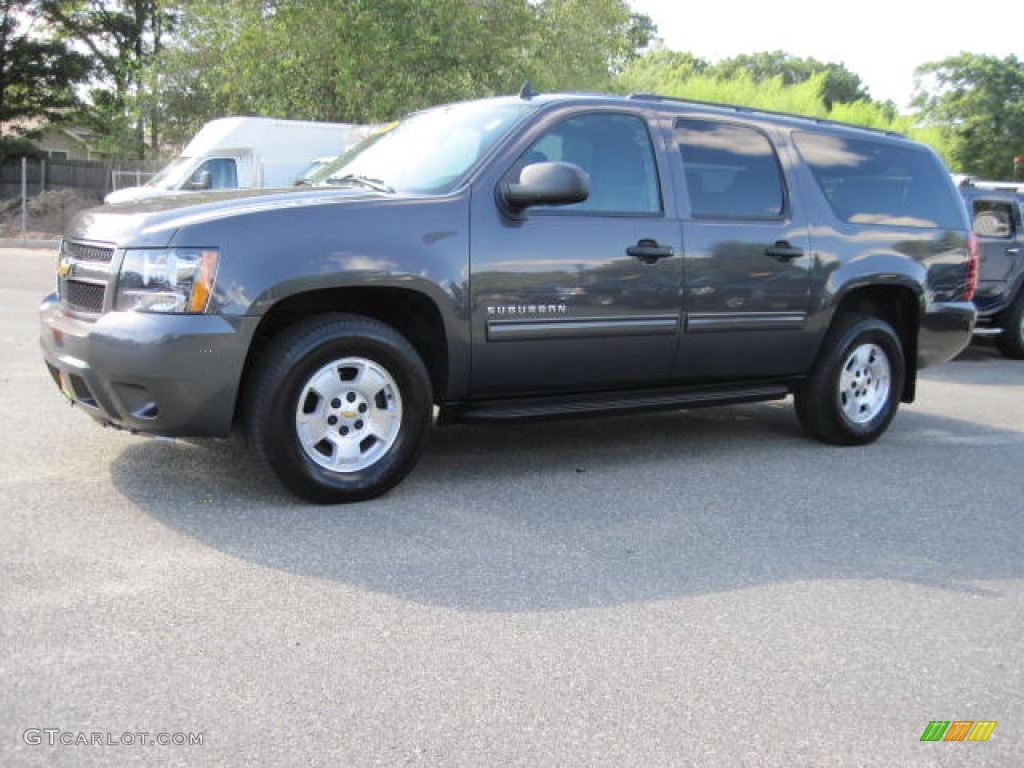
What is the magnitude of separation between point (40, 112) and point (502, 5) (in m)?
19.7

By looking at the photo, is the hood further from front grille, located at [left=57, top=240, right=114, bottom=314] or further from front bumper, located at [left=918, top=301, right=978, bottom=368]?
front bumper, located at [left=918, top=301, right=978, bottom=368]

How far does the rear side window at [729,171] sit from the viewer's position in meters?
5.68

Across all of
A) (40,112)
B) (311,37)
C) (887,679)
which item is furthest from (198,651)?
(40,112)

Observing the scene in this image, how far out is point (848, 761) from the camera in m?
2.74

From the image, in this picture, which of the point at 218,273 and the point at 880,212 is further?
the point at 880,212

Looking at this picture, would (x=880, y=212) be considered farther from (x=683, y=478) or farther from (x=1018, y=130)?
(x=1018, y=130)

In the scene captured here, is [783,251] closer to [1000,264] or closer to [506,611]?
[506,611]

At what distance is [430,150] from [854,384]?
9.98 ft

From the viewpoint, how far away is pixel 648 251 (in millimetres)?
5363

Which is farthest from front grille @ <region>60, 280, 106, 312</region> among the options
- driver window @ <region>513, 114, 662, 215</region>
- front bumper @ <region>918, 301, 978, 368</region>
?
front bumper @ <region>918, 301, 978, 368</region>

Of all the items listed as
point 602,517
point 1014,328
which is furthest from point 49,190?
point 602,517

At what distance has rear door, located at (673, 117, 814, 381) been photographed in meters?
5.61

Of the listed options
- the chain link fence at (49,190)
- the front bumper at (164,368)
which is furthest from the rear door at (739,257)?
the chain link fence at (49,190)

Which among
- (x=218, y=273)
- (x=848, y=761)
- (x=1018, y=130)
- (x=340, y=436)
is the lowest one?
(x=848, y=761)
